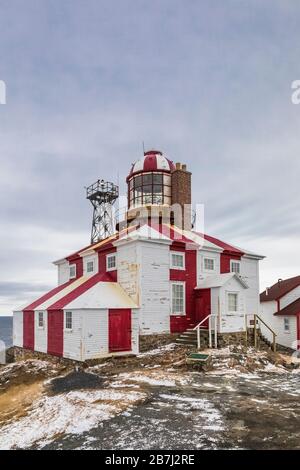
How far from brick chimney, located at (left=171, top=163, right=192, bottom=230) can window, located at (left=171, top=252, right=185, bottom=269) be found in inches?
192

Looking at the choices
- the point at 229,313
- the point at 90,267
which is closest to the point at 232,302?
the point at 229,313

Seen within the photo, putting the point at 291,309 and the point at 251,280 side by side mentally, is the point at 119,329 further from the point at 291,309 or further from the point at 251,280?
the point at 291,309

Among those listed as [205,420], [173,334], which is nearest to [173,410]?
[205,420]

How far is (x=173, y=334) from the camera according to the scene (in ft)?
78.1

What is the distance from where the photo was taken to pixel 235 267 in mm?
28641

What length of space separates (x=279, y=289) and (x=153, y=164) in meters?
16.0

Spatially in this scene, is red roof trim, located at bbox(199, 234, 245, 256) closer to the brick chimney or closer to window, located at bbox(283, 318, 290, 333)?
the brick chimney

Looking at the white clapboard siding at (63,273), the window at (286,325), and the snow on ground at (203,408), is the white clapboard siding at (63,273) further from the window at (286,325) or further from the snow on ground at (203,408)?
the snow on ground at (203,408)

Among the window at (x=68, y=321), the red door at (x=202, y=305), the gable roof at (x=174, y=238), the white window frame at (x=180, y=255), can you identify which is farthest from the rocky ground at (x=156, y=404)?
the gable roof at (x=174, y=238)

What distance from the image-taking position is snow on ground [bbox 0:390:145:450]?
10.0m

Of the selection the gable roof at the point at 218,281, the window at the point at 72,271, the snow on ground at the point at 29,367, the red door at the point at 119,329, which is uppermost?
the window at the point at 72,271

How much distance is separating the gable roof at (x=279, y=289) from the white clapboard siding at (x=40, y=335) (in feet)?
62.2

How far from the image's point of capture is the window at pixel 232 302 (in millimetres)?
24027

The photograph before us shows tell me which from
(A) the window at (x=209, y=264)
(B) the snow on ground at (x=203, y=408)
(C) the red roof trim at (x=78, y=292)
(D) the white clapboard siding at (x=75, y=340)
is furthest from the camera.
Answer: (A) the window at (x=209, y=264)
